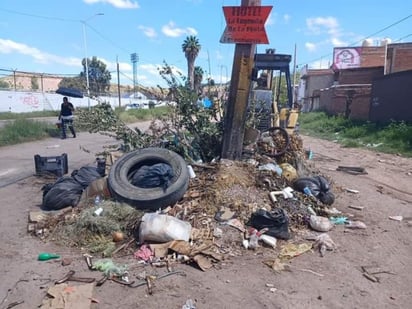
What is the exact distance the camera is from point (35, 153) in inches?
495

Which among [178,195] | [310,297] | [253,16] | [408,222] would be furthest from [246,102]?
[310,297]

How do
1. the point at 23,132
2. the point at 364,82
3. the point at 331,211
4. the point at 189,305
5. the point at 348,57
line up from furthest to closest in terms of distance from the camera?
1. the point at 348,57
2. the point at 364,82
3. the point at 23,132
4. the point at 331,211
5. the point at 189,305

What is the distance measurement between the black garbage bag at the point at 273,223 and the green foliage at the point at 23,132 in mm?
12322

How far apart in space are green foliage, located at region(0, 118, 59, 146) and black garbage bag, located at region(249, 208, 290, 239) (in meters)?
12.3

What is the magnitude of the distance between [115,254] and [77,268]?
1.59ft

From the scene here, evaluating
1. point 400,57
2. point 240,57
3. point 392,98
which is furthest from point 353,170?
point 400,57

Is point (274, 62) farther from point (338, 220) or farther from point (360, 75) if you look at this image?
point (360, 75)

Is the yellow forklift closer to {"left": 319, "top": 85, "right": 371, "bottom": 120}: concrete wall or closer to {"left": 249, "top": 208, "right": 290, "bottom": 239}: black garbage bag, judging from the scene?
{"left": 249, "top": 208, "right": 290, "bottom": 239}: black garbage bag

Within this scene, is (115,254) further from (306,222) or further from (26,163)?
(26,163)

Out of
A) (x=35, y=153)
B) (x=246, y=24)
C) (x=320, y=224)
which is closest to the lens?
(x=320, y=224)

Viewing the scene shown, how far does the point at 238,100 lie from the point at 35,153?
327 inches

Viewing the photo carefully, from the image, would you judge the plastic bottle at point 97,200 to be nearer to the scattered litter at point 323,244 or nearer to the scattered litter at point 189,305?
the scattered litter at point 189,305

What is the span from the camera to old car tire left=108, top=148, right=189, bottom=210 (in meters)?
5.45

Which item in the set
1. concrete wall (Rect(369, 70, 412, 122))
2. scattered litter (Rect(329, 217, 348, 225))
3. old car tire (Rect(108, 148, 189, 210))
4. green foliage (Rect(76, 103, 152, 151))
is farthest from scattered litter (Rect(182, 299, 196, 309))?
concrete wall (Rect(369, 70, 412, 122))
